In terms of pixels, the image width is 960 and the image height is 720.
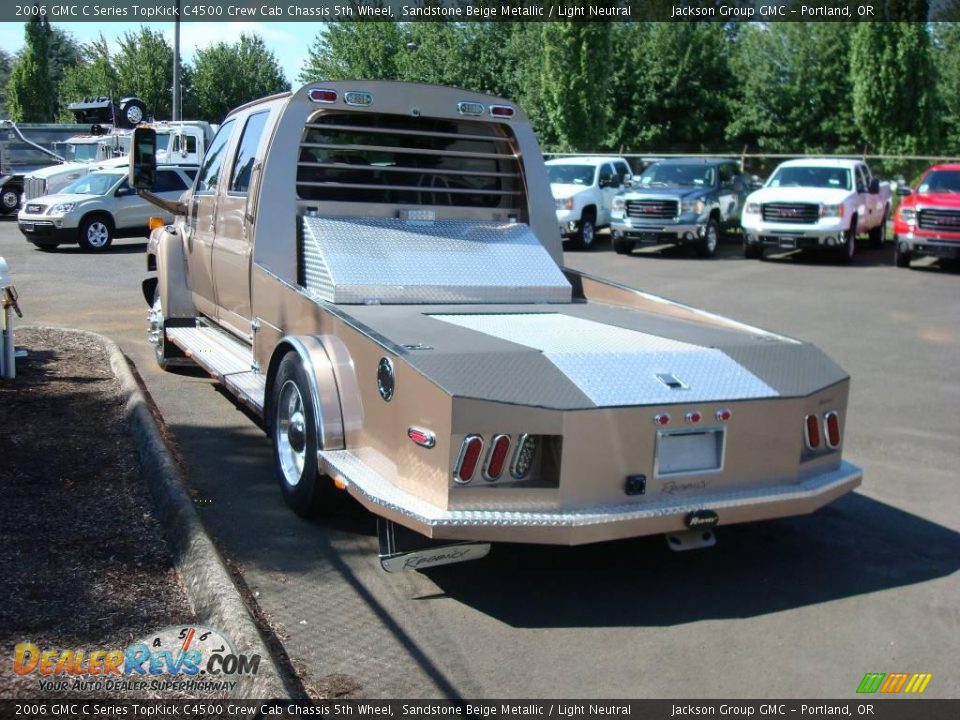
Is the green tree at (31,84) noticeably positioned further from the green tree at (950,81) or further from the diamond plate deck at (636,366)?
the diamond plate deck at (636,366)

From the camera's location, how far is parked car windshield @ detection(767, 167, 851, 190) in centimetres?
2033

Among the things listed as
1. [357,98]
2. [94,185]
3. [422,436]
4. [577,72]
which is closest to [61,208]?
[94,185]

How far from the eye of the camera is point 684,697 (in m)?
3.85

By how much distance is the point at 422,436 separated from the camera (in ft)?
14.1

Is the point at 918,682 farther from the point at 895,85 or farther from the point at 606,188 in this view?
the point at 895,85

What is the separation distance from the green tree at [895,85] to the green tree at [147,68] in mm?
37065

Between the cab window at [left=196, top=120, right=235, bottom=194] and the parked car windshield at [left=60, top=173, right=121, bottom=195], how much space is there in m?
14.6

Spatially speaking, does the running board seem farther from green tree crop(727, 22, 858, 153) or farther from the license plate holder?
green tree crop(727, 22, 858, 153)

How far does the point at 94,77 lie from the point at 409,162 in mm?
55800

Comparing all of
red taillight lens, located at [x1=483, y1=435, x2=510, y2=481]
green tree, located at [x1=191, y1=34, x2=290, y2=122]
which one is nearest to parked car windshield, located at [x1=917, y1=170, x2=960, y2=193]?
red taillight lens, located at [x1=483, y1=435, x2=510, y2=481]

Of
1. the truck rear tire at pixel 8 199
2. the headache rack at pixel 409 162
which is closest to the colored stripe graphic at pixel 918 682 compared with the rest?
the headache rack at pixel 409 162

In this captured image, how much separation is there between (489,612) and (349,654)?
721 mm

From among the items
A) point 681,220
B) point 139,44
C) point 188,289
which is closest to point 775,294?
point 681,220

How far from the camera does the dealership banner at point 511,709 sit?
3.51 meters
